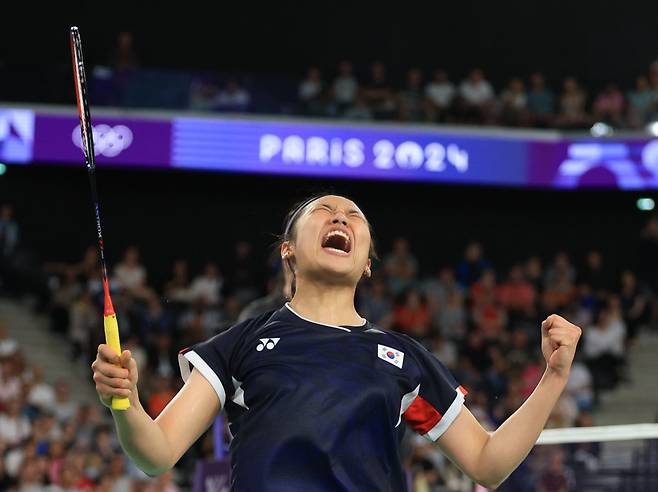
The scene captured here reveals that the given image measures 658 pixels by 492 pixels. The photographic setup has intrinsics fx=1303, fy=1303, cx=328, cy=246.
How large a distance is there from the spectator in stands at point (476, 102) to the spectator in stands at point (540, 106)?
523mm

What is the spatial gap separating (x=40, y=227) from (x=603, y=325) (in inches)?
302

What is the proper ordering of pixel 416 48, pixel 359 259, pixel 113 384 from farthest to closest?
pixel 416 48, pixel 359 259, pixel 113 384

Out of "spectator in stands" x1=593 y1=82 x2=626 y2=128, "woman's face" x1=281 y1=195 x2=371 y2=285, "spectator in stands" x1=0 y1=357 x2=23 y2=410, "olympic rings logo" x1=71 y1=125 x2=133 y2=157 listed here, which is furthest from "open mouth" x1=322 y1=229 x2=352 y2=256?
"spectator in stands" x1=593 y1=82 x2=626 y2=128

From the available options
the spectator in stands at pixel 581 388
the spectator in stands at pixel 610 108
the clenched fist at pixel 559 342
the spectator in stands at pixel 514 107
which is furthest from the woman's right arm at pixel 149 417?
the spectator in stands at pixel 610 108

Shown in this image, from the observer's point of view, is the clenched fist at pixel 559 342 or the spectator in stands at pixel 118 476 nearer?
the clenched fist at pixel 559 342

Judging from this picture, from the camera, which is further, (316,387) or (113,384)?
(316,387)

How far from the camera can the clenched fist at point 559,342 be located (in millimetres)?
3078

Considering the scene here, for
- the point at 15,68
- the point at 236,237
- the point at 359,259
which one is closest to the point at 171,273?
the point at 236,237

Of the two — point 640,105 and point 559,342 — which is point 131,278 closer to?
point 640,105

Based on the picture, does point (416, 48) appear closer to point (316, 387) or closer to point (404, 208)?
point (404, 208)

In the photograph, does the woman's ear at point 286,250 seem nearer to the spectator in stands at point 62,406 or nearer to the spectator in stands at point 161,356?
the spectator in stands at point 62,406

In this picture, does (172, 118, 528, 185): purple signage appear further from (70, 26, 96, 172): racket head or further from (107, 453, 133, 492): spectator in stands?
(70, 26, 96, 172): racket head

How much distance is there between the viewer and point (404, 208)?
18.8 metres

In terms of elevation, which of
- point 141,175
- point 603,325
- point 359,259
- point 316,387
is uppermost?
point 359,259
